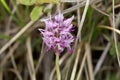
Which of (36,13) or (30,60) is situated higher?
(36,13)

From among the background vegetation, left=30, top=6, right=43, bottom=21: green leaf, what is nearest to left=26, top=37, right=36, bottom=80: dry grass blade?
the background vegetation

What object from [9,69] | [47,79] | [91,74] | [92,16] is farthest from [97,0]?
[9,69]

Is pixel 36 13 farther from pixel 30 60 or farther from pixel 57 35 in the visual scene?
pixel 30 60

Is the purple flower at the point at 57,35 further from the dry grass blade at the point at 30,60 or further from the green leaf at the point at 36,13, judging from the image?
the dry grass blade at the point at 30,60

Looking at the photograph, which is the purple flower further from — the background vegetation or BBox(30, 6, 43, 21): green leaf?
the background vegetation

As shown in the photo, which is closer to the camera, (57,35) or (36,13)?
(57,35)

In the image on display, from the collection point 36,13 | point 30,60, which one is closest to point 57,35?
point 36,13

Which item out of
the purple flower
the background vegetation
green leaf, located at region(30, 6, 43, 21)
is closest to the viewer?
the purple flower

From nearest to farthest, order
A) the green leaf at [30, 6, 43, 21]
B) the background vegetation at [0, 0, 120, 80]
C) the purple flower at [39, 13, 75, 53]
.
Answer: the purple flower at [39, 13, 75, 53]
the green leaf at [30, 6, 43, 21]
the background vegetation at [0, 0, 120, 80]

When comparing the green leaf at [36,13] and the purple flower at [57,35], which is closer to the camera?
the purple flower at [57,35]

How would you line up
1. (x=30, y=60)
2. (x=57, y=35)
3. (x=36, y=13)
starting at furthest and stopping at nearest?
(x=30, y=60) < (x=36, y=13) < (x=57, y=35)

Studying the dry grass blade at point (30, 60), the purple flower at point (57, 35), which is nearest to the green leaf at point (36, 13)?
the purple flower at point (57, 35)

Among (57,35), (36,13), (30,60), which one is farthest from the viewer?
(30,60)
